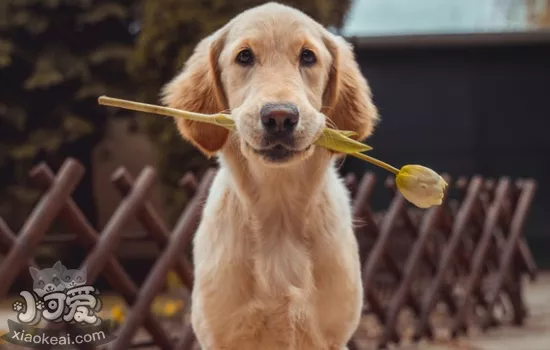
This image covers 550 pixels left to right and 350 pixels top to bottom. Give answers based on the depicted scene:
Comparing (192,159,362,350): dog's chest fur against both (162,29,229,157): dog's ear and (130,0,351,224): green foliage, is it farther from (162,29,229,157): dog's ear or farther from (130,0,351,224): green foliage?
(130,0,351,224): green foliage

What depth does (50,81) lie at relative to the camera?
7.12 metres

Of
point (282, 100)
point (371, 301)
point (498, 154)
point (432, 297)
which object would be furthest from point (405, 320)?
point (282, 100)

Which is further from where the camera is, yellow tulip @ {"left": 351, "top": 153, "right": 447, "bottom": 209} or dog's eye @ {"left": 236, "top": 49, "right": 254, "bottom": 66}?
dog's eye @ {"left": 236, "top": 49, "right": 254, "bottom": 66}

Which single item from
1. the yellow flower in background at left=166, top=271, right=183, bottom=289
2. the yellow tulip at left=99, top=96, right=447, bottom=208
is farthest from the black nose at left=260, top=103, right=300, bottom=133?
the yellow flower in background at left=166, top=271, right=183, bottom=289

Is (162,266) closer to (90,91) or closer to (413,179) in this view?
(413,179)

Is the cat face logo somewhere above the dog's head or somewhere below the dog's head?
below

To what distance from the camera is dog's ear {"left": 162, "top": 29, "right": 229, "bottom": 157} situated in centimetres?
220

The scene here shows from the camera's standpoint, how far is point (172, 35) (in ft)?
19.0

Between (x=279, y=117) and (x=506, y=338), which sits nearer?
(x=279, y=117)

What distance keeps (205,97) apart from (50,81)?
5.34 metres

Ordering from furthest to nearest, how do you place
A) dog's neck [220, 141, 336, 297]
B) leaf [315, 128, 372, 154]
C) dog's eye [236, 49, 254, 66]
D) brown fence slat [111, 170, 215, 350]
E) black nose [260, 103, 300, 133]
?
1. brown fence slat [111, 170, 215, 350]
2. dog's neck [220, 141, 336, 297]
3. dog's eye [236, 49, 254, 66]
4. leaf [315, 128, 372, 154]
5. black nose [260, 103, 300, 133]

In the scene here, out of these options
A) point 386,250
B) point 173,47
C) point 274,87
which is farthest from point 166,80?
point 274,87

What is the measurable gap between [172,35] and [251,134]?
4.16 meters

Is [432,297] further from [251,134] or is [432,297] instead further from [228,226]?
[251,134]
